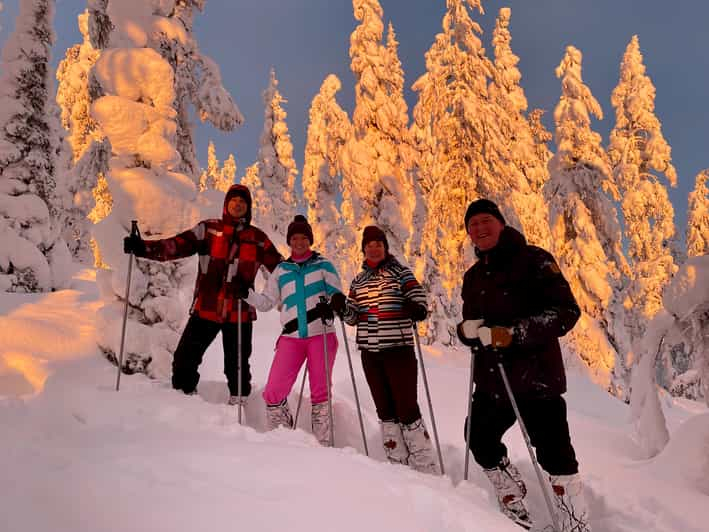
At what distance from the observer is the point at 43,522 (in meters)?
1.58

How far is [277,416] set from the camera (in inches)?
179

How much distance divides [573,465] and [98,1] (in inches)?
445

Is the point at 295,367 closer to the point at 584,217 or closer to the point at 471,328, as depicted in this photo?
the point at 471,328

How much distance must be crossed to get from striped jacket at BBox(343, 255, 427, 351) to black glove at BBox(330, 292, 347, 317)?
0.06 meters

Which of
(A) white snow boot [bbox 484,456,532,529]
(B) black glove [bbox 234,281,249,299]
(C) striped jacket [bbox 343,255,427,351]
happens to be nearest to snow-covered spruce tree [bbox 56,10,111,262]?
(B) black glove [bbox 234,281,249,299]

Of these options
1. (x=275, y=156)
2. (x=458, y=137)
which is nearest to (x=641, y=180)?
(x=458, y=137)

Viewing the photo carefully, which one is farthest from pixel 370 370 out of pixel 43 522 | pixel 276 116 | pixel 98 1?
pixel 276 116

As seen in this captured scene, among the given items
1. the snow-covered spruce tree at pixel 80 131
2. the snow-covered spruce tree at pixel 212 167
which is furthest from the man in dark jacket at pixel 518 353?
the snow-covered spruce tree at pixel 212 167

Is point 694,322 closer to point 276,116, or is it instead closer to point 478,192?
point 478,192

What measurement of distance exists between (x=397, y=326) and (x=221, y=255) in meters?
2.22

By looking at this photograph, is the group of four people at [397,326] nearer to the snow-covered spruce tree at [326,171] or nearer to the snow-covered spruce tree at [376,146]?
the snow-covered spruce tree at [376,146]

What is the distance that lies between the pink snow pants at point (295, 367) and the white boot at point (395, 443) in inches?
30.2

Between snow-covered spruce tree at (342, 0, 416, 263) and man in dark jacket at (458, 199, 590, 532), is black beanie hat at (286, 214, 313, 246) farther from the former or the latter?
snow-covered spruce tree at (342, 0, 416, 263)

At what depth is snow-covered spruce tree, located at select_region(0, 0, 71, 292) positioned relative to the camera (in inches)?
473
